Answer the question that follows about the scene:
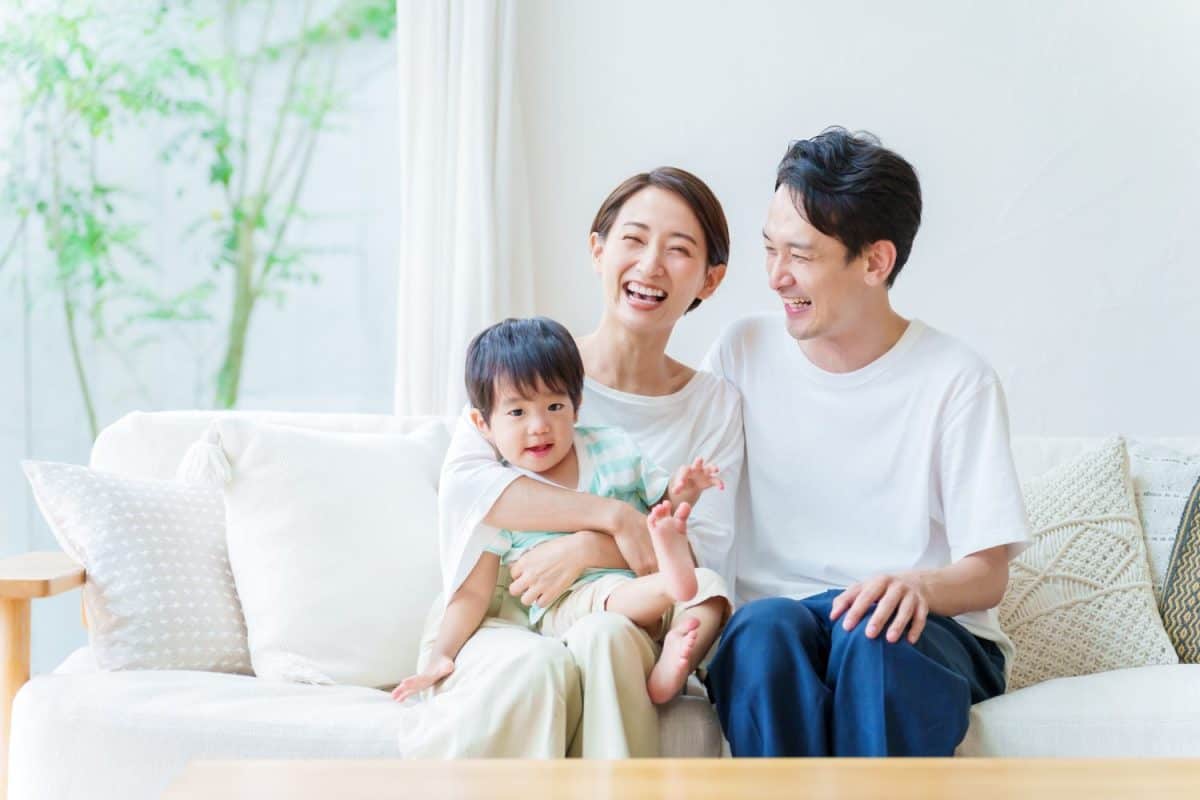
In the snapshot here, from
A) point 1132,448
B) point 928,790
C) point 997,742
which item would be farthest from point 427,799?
point 1132,448

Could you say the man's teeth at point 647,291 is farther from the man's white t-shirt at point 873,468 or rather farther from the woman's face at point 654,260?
the man's white t-shirt at point 873,468

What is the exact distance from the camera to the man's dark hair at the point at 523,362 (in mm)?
1896

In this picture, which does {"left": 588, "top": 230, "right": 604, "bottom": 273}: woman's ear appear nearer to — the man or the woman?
the woman

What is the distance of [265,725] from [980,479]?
1.09m

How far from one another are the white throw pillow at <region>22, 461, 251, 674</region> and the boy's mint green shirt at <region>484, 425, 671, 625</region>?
0.49m

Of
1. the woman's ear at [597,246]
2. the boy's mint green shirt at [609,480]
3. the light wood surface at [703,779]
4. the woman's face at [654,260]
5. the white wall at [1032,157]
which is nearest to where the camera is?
the light wood surface at [703,779]


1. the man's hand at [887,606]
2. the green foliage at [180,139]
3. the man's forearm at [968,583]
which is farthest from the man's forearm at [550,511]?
the green foliage at [180,139]

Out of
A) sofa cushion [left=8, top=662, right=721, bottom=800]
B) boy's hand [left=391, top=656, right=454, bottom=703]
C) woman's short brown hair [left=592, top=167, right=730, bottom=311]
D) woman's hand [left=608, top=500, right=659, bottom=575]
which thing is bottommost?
sofa cushion [left=8, top=662, right=721, bottom=800]

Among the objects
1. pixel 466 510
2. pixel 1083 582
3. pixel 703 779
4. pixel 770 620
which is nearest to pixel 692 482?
pixel 770 620

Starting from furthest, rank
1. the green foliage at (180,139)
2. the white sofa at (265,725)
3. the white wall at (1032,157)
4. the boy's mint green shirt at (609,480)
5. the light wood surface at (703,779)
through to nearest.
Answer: the green foliage at (180,139), the white wall at (1032,157), the boy's mint green shirt at (609,480), the white sofa at (265,725), the light wood surface at (703,779)

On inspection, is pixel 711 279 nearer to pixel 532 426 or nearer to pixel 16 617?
pixel 532 426

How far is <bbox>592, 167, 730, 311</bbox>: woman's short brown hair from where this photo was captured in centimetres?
209

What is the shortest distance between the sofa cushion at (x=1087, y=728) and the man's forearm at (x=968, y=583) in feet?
0.50

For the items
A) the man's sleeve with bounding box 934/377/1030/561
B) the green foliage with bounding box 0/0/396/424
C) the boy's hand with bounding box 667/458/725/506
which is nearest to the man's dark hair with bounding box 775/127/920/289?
the man's sleeve with bounding box 934/377/1030/561
